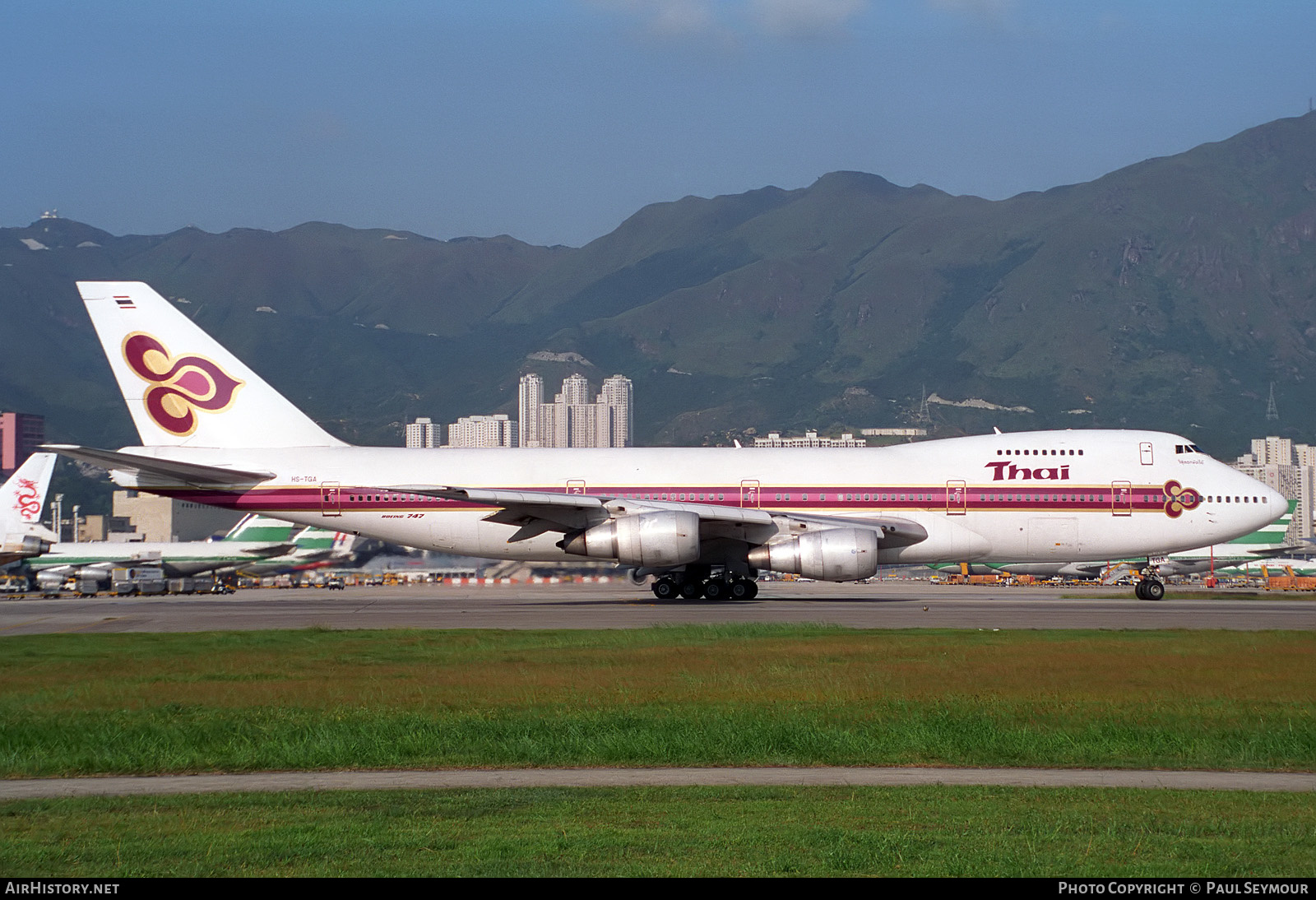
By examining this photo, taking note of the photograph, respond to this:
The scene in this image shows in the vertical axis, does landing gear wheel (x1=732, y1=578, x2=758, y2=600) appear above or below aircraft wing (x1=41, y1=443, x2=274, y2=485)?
below

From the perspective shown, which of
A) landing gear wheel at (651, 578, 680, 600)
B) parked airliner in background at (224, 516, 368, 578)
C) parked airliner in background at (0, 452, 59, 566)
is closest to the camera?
landing gear wheel at (651, 578, 680, 600)

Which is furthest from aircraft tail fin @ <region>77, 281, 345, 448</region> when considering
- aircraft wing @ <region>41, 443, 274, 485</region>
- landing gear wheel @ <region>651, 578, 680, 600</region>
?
landing gear wheel @ <region>651, 578, 680, 600</region>

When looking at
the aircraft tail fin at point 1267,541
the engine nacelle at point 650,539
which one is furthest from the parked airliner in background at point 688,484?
the aircraft tail fin at point 1267,541

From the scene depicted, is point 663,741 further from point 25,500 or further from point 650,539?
point 25,500

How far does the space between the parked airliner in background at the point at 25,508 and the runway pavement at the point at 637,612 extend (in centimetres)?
1650

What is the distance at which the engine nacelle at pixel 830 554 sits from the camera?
34.2 m

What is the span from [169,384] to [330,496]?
5982 mm

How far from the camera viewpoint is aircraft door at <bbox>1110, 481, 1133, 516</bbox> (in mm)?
37719

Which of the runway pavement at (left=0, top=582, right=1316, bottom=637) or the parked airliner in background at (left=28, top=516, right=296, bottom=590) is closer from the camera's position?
the runway pavement at (left=0, top=582, right=1316, bottom=637)

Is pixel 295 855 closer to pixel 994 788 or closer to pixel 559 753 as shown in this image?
pixel 559 753

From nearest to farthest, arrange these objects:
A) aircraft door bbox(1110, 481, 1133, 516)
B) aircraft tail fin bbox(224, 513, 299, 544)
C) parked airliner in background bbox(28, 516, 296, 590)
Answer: aircraft door bbox(1110, 481, 1133, 516)
parked airliner in background bbox(28, 516, 296, 590)
aircraft tail fin bbox(224, 513, 299, 544)

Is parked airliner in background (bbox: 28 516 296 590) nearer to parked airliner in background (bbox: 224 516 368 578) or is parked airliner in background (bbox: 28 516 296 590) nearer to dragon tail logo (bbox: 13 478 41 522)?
parked airliner in background (bbox: 224 516 368 578)

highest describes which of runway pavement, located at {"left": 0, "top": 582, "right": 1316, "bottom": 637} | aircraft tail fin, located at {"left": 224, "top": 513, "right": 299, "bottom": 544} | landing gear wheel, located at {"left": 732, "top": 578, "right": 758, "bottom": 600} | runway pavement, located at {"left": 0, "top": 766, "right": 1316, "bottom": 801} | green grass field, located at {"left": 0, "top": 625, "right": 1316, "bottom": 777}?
aircraft tail fin, located at {"left": 224, "top": 513, "right": 299, "bottom": 544}

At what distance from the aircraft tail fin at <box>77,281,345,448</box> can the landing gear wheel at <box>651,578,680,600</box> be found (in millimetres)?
11924
